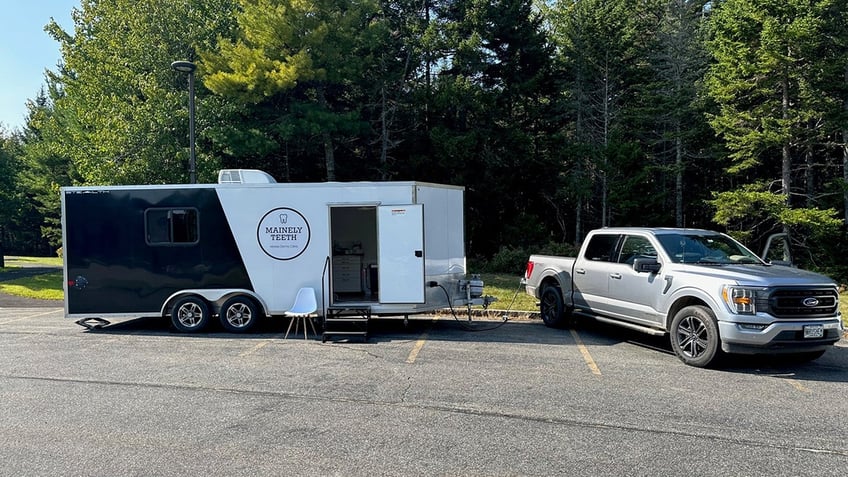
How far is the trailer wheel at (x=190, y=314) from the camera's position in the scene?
33.1 ft

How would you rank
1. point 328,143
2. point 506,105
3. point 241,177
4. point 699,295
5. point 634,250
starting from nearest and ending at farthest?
point 699,295 < point 634,250 < point 241,177 < point 328,143 < point 506,105

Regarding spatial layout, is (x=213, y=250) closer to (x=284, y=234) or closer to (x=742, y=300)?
(x=284, y=234)

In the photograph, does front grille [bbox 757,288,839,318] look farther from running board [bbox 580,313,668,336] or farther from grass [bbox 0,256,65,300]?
grass [bbox 0,256,65,300]

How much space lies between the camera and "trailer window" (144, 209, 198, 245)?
10.1 metres

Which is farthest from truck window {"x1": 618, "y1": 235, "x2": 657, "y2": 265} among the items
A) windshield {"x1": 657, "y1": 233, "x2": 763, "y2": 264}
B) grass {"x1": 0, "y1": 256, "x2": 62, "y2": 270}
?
grass {"x1": 0, "y1": 256, "x2": 62, "y2": 270}

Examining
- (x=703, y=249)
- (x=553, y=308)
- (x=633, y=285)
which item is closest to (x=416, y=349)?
(x=553, y=308)

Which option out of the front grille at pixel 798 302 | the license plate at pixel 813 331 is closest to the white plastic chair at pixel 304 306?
the front grille at pixel 798 302

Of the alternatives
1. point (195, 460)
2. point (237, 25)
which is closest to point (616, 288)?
point (195, 460)

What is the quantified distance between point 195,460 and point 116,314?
22.2 ft

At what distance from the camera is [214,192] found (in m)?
10.1

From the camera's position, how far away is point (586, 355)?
26.7 ft

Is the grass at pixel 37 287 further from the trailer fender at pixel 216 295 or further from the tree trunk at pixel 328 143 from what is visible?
the tree trunk at pixel 328 143

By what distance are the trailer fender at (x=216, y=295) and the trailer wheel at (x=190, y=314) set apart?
10 cm

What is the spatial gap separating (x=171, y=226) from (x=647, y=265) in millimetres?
8167
